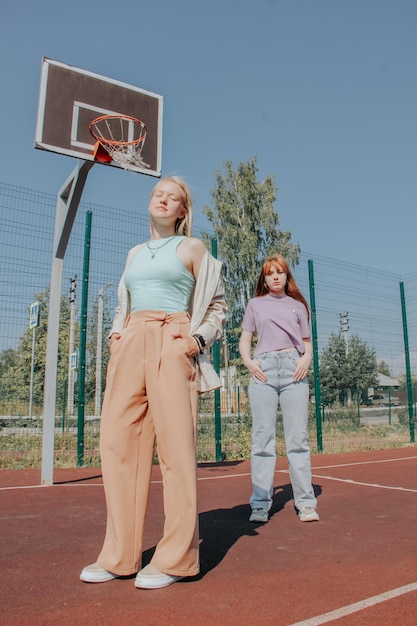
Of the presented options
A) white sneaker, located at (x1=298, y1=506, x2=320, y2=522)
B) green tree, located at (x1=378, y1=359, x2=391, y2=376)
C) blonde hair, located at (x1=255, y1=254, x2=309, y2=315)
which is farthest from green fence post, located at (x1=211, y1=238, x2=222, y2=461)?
green tree, located at (x1=378, y1=359, x2=391, y2=376)

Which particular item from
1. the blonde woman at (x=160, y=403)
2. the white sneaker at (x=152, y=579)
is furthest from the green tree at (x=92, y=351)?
the white sneaker at (x=152, y=579)

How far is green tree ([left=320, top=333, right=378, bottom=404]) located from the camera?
9.57 metres

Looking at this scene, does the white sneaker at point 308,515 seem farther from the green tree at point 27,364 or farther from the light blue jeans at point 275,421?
the green tree at point 27,364

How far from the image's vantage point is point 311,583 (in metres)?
2.23

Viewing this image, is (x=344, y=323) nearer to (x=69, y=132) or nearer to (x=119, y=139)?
(x=119, y=139)

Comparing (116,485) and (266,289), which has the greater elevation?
(266,289)

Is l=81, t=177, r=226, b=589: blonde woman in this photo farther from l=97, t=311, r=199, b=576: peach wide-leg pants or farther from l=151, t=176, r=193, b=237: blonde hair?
l=151, t=176, r=193, b=237: blonde hair

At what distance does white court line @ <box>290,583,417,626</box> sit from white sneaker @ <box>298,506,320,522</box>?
1.26 m

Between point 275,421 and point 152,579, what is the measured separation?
1691mm

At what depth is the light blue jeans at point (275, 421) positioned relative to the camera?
3621 mm

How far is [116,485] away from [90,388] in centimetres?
458

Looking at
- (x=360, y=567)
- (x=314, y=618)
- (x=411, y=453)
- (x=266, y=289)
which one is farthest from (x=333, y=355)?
(x=314, y=618)

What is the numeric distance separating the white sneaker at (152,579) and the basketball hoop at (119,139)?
4.29 m

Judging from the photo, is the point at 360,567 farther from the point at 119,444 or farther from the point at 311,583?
the point at 119,444
